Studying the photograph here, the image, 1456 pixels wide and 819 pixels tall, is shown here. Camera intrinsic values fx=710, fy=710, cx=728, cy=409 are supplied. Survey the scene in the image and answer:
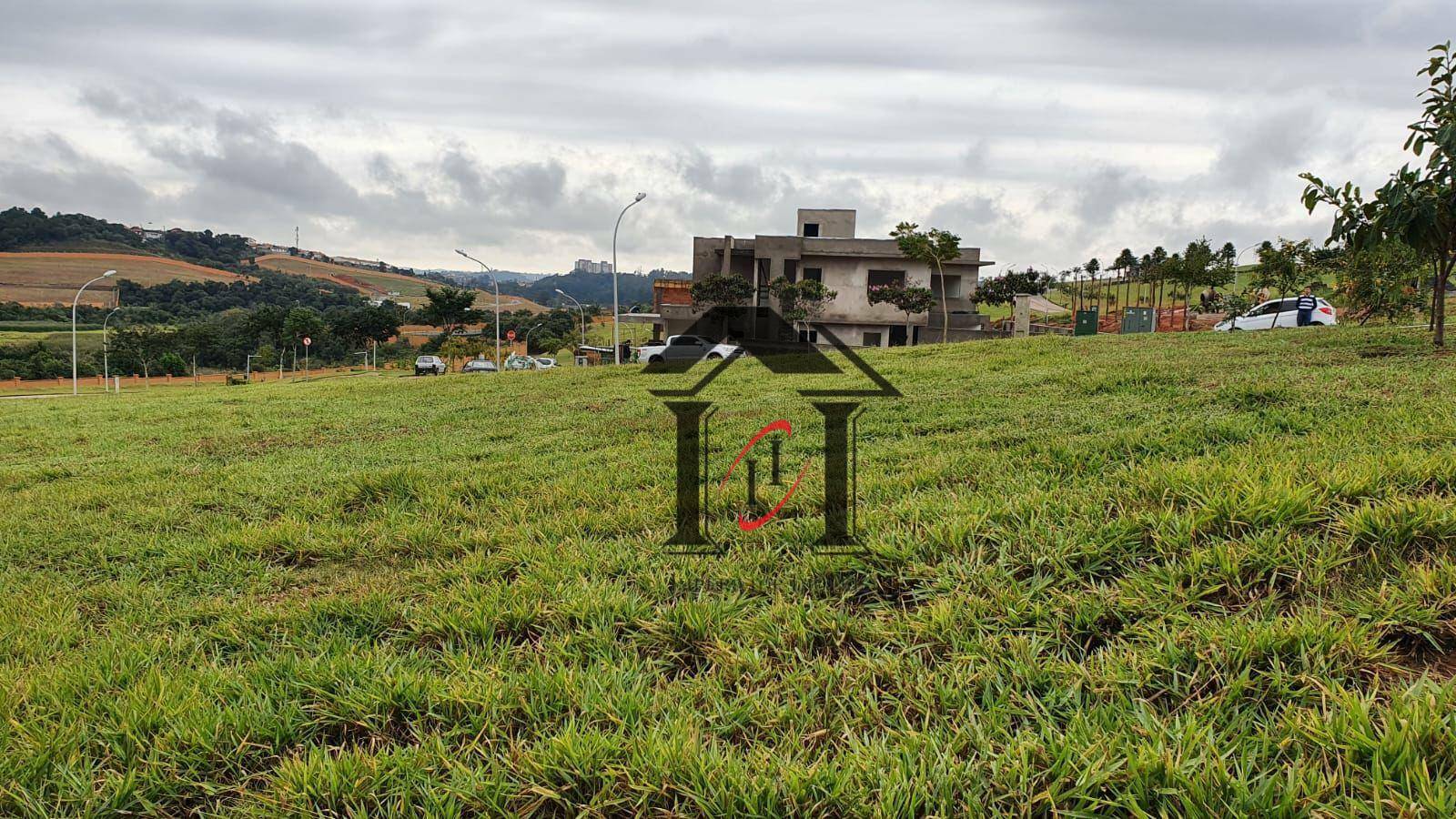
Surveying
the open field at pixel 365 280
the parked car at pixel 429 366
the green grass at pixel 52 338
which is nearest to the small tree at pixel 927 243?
the parked car at pixel 429 366

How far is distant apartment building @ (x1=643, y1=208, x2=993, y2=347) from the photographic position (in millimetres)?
34938

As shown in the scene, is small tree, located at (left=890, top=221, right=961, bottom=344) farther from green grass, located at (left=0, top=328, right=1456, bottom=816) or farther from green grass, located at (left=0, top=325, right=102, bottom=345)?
green grass, located at (left=0, top=325, right=102, bottom=345)

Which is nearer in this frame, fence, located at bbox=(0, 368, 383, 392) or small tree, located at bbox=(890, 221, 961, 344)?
small tree, located at bbox=(890, 221, 961, 344)

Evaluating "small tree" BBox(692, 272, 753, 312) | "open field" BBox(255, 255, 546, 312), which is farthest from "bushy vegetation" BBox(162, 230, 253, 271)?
"small tree" BBox(692, 272, 753, 312)

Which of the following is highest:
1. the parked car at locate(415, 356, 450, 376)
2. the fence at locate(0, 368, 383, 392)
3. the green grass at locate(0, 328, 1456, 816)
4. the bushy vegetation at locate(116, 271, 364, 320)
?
the bushy vegetation at locate(116, 271, 364, 320)

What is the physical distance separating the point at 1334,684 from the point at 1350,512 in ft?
3.60

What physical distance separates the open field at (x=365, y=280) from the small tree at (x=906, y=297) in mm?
80301

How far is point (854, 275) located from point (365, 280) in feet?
376

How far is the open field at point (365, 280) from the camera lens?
111688 millimetres

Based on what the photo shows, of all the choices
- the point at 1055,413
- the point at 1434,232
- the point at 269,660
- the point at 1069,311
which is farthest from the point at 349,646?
the point at 1069,311

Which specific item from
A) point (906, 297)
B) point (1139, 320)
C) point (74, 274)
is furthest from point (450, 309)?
point (74, 274)

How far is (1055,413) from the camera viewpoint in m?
5.36

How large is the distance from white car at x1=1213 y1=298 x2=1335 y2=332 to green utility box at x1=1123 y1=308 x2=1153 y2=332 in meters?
4.97

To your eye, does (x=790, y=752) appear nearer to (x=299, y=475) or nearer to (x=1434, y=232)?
(x=299, y=475)
